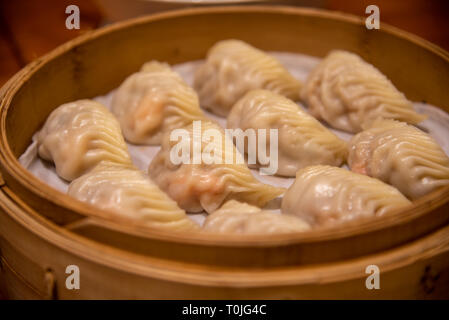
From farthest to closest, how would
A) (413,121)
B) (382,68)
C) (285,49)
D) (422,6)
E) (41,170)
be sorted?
(422,6)
(285,49)
(382,68)
(413,121)
(41,170)

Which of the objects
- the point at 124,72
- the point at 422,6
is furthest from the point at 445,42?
the point at 124,72

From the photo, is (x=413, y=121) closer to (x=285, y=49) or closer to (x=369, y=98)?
(x=369, y=98)

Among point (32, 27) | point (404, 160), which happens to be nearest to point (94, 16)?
point (32, 27)

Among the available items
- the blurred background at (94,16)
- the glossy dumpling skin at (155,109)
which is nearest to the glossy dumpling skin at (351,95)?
the glossy dumpling skin at (155,109)

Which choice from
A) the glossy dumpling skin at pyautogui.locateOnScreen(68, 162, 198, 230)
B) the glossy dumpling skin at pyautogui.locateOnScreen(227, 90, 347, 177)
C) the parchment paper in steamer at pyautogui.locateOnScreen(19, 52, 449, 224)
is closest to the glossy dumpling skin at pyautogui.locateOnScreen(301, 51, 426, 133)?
the parchment paper in steamer at pyautogui.locateOnScreen(19, 52, 449, 224)

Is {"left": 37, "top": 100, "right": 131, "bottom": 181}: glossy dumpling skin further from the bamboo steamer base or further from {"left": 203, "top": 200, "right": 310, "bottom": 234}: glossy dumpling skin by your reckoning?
{"left": 203, "top": 200, "right": 310, "bottom": 234}: glossy dumpling skin
